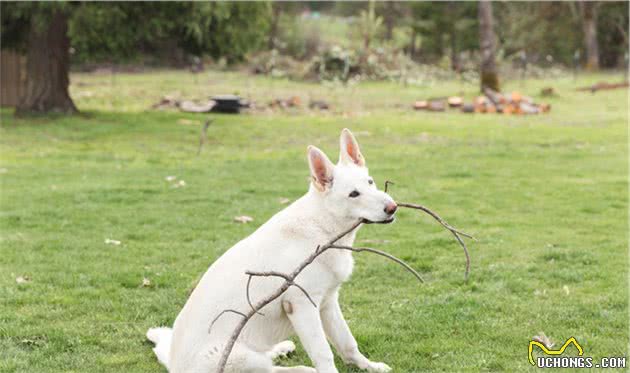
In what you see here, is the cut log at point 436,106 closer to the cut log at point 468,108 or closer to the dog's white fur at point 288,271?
the cut log at point 468,108

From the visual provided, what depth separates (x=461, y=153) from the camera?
Answer: 17031mm

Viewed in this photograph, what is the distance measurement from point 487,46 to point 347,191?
26355mm

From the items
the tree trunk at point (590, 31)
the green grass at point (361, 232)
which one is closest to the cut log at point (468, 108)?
the green grass at point (361, 232)

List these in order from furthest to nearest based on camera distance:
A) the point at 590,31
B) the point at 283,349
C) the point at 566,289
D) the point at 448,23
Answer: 1. the point at 448,23
2. the point at 590,31
3. the point at 566,289
4. the point at 283,349

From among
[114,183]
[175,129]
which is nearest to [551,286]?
[114,183]

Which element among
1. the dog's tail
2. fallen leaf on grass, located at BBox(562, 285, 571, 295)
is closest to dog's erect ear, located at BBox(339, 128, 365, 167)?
the dog's tail

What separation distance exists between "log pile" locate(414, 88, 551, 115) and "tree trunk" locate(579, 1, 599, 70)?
2255 cm

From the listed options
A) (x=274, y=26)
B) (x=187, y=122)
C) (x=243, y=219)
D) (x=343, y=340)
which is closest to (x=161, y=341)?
(x=343, y=340)

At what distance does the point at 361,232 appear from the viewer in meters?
10.4

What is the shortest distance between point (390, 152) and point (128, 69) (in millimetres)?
30275

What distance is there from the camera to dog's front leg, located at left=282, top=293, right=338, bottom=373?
202 inches

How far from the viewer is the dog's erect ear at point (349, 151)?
17.4ft

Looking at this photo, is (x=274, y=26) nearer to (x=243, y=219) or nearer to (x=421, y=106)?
(x=421, y=106)

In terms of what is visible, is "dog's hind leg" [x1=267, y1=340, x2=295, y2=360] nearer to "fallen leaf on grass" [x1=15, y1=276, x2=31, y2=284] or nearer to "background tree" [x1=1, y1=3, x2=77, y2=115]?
"fallen leaf on grass" [x1=15, y1=276, x2=31, y2=284]
